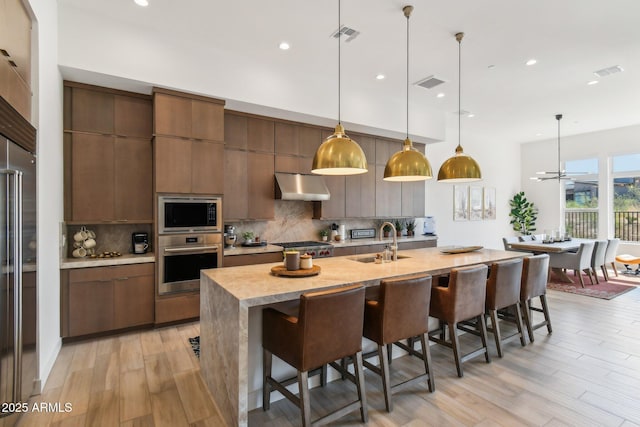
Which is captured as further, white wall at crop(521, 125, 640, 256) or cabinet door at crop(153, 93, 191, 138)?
white wall at crop(521, 125, 640, 256)

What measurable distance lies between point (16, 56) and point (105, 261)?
2133 millimetres

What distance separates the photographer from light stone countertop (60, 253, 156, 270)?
341cm

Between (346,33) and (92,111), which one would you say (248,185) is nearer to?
(92,111)

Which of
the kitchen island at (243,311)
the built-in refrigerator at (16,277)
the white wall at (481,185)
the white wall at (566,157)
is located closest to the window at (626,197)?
the white wall at (566,157)

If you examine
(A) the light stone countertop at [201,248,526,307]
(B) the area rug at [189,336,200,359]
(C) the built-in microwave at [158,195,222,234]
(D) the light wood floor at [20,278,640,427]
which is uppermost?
(C) the built-in microwave at [158,195,222,234]

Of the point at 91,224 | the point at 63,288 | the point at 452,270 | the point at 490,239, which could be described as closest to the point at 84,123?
the point at 91,224

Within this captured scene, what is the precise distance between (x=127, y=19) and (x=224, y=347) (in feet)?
11.5

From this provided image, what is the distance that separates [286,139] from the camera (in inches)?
203

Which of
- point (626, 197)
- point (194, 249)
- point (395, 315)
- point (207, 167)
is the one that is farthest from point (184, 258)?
point (626, 197)

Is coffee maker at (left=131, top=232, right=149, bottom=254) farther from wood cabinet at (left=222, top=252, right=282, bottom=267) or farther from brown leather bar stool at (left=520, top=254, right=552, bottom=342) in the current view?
brown leather bar stool at (left=520, top=254, right=552, bottom=342)

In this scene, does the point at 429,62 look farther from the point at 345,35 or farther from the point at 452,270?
the point at 452,270

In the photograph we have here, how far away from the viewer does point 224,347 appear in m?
2.15

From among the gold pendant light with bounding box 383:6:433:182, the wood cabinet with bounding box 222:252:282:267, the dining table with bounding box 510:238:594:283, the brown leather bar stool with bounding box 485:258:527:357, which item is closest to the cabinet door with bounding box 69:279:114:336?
the wood cabinet with bounding box 222:252:282:267

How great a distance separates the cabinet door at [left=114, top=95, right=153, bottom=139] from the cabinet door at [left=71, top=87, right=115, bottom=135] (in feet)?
0.23
